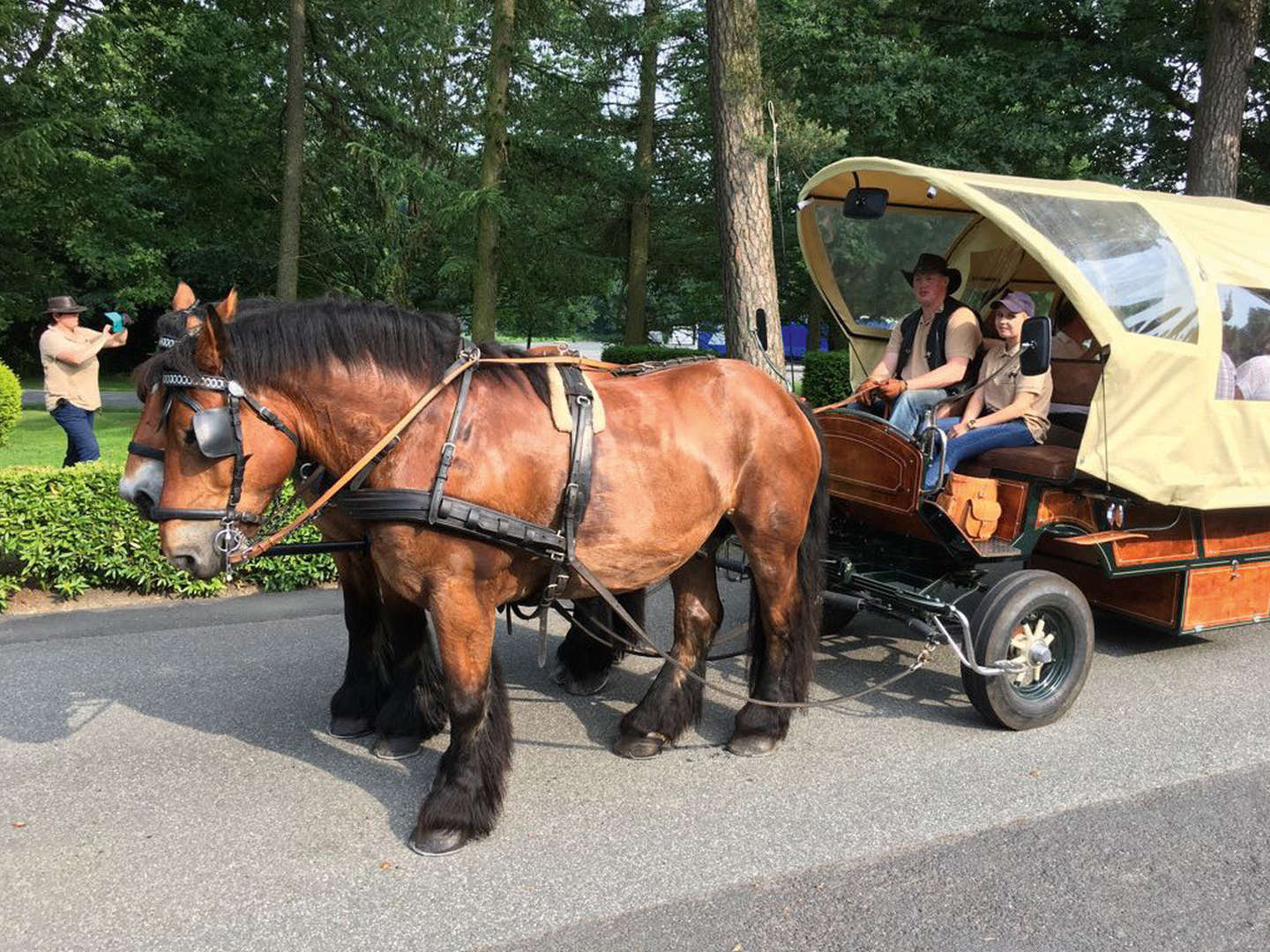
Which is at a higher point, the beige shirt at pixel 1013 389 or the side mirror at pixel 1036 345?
the side mirror at pixel 1036 345

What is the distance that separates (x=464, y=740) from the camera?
314cm

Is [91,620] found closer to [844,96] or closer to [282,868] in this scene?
[282,868]

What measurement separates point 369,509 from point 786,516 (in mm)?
1689

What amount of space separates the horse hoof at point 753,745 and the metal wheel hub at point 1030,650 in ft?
3.66

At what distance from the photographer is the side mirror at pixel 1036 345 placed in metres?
3.94

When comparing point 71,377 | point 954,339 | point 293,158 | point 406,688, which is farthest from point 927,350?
point 293,158

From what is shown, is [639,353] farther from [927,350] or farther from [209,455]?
[209,455]

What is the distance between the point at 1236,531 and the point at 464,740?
161 inches

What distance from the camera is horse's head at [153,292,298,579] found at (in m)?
2.74

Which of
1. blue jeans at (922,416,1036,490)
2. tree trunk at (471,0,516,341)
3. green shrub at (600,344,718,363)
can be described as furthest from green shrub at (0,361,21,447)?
blue jeans at (922,416,1036,490)

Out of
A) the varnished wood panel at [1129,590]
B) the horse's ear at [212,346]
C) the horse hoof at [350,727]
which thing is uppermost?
the horse's ear at [212,346]

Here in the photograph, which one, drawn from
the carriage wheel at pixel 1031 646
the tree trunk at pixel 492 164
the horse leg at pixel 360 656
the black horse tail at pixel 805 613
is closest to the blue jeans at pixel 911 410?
the black horse tail at pixel 805 613

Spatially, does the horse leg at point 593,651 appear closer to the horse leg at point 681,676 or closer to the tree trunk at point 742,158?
the horse leg at point 681,676

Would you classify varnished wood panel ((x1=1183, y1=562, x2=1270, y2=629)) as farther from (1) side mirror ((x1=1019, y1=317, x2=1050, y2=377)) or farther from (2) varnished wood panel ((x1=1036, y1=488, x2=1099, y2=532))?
(1) side mirror ((x1=1019, y1=317, x2=1050, y2=377))
